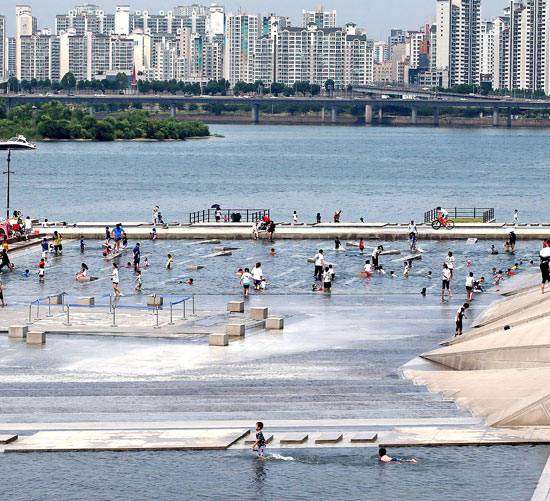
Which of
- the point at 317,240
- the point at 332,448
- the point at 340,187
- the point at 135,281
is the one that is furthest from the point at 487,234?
the point at 340,187

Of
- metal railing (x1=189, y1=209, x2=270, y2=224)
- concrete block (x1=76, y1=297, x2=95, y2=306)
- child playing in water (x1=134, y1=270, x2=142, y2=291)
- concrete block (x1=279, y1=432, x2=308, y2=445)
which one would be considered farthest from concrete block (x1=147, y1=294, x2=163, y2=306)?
metal railing (x1=189, y1=209, x2=270, y2=224)

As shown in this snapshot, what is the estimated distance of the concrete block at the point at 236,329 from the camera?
39562 millimetres

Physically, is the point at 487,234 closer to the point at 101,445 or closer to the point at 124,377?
the point at 124,377

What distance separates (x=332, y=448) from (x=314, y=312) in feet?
63.9

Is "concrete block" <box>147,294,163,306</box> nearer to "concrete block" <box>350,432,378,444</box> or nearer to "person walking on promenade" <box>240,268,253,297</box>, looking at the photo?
"person walking on promenade" <box>240,268,253,297</box>

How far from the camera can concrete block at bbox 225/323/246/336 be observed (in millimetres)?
39562

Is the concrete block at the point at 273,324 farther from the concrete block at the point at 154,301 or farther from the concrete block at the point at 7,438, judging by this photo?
the concrete block at the point at 7,438

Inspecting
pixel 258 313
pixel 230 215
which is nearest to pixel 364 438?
pixel 258 313

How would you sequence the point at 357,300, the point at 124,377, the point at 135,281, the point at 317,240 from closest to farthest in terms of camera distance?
the point at 124,377, the point at 357,300, the point at 135,281, the point at 317,240

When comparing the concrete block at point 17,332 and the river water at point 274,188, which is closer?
the concrete block at point 17,332

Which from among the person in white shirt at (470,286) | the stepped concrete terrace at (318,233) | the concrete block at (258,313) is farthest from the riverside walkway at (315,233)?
the concrete block at (258,313)

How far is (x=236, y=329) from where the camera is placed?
39.6 metres

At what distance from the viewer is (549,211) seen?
372 ft

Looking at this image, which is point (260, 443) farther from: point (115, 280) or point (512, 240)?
point (512, 240)
